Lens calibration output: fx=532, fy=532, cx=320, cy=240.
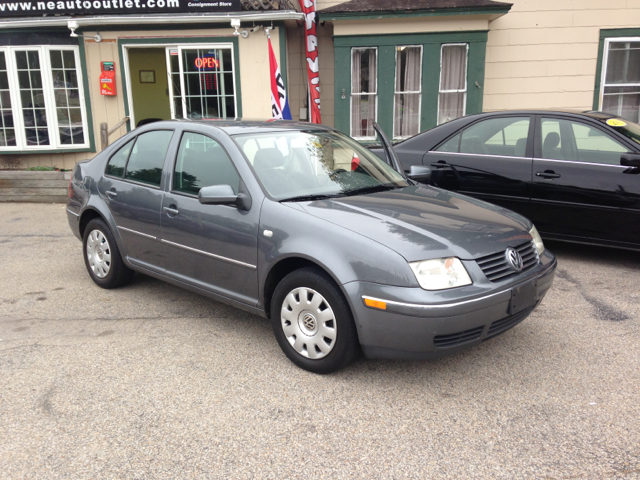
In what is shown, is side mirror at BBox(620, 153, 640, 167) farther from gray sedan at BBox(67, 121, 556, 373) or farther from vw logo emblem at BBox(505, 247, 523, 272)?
vw logo emblem at BBox(505, 247, 523, 272)

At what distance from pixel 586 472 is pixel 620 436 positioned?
40 centimetres

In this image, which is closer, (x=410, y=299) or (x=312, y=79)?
(x=410, y=299)

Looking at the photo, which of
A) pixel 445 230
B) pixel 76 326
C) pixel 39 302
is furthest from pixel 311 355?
pixel 39 302

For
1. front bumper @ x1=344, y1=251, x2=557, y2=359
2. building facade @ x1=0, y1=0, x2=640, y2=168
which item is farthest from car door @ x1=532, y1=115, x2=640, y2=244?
building facade @ x1=0, y1=0, x2=640, y2=168

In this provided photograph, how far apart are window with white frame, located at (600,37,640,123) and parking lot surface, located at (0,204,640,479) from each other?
7567mm

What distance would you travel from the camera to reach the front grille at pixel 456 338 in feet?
9.58

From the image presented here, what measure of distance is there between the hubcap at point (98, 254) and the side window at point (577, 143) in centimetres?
447

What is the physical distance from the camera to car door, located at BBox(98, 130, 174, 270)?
13.9ft

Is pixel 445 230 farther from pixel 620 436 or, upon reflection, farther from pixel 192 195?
pixel 192 195

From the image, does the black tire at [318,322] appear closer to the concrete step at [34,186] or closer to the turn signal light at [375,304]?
the turn signal light at [375,304]

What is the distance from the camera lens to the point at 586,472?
2.39 m

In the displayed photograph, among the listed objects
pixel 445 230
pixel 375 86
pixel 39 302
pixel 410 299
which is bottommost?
pixel 39 302

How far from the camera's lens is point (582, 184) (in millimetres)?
5316

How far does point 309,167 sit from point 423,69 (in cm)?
722
